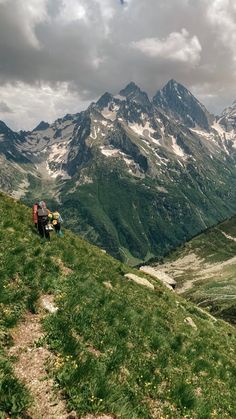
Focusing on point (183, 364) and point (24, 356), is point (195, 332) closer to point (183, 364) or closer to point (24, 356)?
point (183, 364)

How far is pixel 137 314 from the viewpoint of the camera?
20812 mm

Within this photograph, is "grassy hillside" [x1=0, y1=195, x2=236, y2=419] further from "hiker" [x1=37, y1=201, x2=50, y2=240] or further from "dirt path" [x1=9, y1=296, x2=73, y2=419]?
"hiker" [x1=37, y1=201, x2=50, y2=240]

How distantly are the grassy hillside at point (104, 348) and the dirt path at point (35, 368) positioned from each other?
0.26 m

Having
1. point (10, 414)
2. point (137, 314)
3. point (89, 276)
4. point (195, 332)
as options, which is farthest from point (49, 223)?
point (10, 414)

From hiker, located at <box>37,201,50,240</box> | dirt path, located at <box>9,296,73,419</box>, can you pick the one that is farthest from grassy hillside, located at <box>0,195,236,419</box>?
hiker, located at <box>37,201,50,240</box>

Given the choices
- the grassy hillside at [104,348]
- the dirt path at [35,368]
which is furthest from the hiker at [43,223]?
the dirt path at [35,368]

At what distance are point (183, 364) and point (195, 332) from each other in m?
7.06

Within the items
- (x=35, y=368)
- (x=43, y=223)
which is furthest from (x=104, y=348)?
(x=43, y=223)

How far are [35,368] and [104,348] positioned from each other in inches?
136

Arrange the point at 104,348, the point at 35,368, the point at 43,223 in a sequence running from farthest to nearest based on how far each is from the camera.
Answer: the point at 43,223, the point at 104,348, the point at 35,368

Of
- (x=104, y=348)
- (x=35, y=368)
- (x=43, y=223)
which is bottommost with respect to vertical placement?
(x=104, y=348)

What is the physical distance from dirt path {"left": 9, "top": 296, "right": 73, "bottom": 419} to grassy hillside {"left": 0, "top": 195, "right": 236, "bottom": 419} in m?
0.26

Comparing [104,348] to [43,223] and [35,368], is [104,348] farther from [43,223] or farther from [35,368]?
[43,223]

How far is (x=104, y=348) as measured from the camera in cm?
1537
